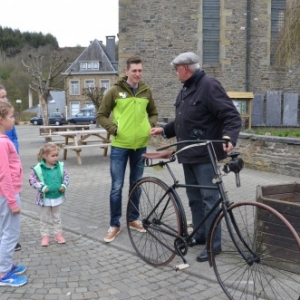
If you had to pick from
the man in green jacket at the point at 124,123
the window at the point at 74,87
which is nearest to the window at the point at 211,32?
the man in green jacket at the point at 124,123

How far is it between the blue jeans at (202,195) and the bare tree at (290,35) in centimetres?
896

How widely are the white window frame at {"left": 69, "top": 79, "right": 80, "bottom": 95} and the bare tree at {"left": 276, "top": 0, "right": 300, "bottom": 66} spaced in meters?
50.7

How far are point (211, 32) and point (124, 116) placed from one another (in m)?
15.8

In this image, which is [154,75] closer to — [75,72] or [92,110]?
[92,110]

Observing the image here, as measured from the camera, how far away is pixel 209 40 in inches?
766

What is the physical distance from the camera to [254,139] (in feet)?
31.3

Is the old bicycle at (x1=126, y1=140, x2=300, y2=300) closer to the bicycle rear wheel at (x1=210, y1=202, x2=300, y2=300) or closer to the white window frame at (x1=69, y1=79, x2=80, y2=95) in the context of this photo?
the bicycle rear wheel at (x1=210, y1=202, x2=300, y2=300)

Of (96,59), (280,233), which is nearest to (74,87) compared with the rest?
(96,59)

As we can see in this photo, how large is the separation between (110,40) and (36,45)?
217 ft

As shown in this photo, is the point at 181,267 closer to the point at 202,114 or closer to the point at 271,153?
the point at 202,114

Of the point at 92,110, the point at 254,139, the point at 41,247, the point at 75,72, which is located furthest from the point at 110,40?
the point at 41,247

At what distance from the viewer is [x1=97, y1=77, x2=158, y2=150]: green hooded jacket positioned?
4.83 meters

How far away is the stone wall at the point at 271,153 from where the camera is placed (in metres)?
8.72

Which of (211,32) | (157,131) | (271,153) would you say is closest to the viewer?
(157,131)
